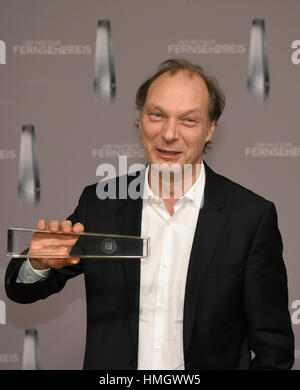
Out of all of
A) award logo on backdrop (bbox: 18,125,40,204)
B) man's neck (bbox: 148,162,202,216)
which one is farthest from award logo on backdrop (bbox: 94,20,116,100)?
man's neck (bbox: 148,162,202,216)

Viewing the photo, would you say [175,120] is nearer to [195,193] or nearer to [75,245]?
[195,193]

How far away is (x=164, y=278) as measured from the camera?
1515mm

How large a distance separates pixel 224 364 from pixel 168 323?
22 centimetres

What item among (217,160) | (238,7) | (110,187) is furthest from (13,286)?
(238,7)

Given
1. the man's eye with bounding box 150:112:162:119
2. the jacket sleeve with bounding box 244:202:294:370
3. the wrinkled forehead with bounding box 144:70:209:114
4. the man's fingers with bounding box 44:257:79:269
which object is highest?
the wrinkled forehead with bounding box 144:70:209:114

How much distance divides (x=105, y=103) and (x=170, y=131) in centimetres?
68

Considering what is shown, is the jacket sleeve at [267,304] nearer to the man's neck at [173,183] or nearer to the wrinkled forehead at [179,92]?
the man's neck at [173,183]

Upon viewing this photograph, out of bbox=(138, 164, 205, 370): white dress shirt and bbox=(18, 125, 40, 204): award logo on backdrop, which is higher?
bbox=(18, 125, 40, 204): award logo on backdrop

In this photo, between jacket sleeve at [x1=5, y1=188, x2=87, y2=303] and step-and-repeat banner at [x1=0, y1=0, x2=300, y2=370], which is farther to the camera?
step-and-repeat banner at [x1=0, y1=0, x2=300, y2=370]

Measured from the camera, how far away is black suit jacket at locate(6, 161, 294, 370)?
146cm

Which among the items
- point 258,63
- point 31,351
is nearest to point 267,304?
point 258,63

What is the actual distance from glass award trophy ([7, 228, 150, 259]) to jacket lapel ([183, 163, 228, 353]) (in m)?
0.17

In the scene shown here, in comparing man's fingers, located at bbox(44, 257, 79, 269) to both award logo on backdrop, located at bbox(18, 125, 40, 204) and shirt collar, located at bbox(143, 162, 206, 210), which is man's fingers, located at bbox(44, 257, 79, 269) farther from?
award logo on backdrop, located at bbox(18, 125, 40, 204)

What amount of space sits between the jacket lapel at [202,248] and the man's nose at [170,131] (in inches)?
9.2
